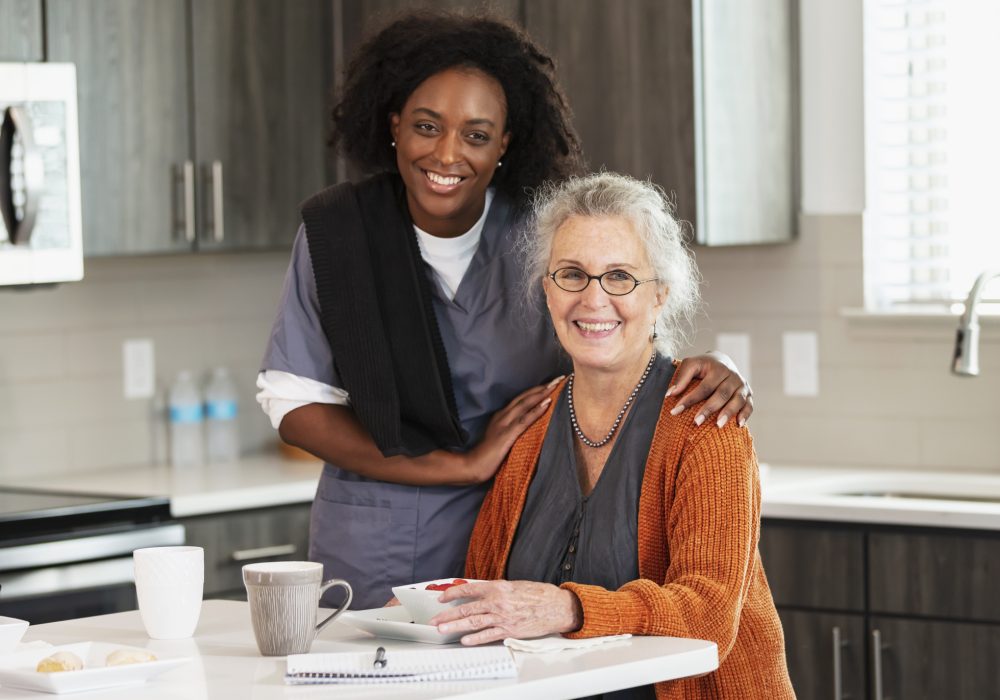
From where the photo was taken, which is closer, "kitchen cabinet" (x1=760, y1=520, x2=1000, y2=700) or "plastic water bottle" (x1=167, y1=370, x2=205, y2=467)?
"kitchen cabinet" (x1=760, y1=520, x2=1000, y2=700)

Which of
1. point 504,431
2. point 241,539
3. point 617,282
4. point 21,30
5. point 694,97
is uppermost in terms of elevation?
point 21,30

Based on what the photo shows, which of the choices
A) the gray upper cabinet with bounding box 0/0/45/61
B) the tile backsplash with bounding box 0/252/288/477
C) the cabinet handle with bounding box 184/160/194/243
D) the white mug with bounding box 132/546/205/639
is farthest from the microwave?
the white mug with bounding box 132/546/205/639

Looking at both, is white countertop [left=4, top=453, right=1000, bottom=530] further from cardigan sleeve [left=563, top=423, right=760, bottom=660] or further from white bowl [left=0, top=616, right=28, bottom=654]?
white bowl [left=0, top=616, right=28, bottom=654]

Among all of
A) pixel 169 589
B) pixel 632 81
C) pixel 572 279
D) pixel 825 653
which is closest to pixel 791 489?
pixel 825 653

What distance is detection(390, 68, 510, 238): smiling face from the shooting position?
2.47m

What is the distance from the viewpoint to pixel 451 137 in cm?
246

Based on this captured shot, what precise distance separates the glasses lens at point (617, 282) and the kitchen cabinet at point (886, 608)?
1153mm

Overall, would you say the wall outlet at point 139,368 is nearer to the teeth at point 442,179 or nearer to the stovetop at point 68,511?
the stovetop at point 68,511

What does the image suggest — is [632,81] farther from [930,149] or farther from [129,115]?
[129,115]

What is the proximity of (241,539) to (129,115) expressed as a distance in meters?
1.05

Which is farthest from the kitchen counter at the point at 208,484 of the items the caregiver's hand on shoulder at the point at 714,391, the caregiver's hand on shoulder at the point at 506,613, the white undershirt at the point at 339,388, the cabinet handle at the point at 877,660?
the caregiver's hand on shoulder at the point at 506,613

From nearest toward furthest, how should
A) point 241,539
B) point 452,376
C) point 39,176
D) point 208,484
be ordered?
point 452,376 < point 39,176 < point 241,539 < point 208,484

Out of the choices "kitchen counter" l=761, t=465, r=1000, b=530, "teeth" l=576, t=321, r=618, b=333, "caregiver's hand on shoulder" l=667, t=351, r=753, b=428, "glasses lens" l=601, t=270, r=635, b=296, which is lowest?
"kitchen counter" l=761, t=465, r=1000, b=530

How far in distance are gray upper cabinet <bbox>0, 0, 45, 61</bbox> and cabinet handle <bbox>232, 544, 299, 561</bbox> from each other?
3.98 ft
